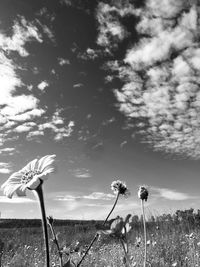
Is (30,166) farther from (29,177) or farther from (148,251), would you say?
(148,251)

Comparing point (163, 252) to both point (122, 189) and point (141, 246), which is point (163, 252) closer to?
point (141, 246)

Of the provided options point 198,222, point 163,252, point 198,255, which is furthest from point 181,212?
point 198,255

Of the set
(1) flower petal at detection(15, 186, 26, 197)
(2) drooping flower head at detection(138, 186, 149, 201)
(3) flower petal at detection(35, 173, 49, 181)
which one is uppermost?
(2) drooping flower head at detection(138, 186, 149, 201)

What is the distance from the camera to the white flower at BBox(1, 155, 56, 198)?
1368 mm

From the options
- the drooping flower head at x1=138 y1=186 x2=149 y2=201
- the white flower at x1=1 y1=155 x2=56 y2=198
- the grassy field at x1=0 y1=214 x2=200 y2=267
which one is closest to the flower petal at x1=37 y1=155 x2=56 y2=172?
the white flower at x1=1 y1=155 x2=56 y2=198

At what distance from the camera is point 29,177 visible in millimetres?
1483

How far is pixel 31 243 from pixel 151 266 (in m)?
6.47

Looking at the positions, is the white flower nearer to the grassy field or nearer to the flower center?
the flower center

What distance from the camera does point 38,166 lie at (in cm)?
155

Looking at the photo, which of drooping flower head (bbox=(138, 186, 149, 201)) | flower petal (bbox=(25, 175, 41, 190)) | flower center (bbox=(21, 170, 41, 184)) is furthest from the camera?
drooping flower head (bbox=(138, 186, 149, 201))

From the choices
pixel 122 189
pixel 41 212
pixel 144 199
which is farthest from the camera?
pixel 144 199

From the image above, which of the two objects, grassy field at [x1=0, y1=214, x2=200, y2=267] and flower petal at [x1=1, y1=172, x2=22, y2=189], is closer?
flower petal at [x1=1, y1=172, x2=22, y2=189]

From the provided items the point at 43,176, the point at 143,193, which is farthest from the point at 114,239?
the point at 43,176

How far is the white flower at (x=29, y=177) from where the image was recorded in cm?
137
